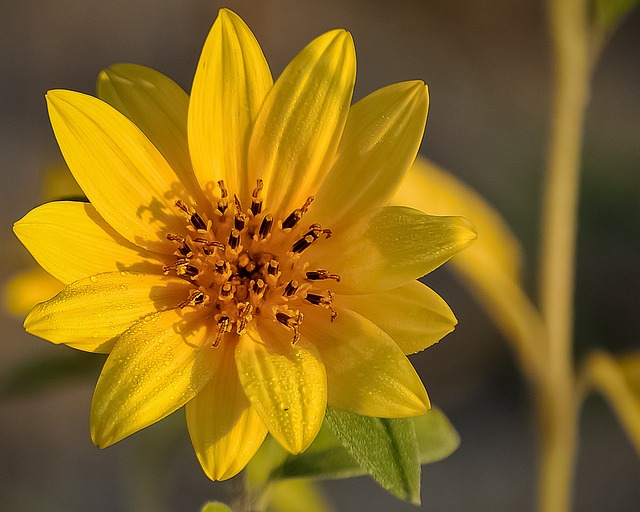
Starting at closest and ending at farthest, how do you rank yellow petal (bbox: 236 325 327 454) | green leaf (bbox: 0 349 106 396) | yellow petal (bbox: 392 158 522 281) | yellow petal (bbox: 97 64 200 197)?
1. yellow petal (bbox: 236 325 327 454)
2. yellow petal (bbox: 97 64 200 197)
3. green leaf (bbox: 0 349 106 396)
4. yellow petal (bbox: 392 158 522 281)

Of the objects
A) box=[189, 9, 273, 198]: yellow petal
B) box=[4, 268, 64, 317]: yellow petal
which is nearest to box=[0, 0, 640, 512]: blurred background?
box=[4, 268, 64, 317]: yellow petal

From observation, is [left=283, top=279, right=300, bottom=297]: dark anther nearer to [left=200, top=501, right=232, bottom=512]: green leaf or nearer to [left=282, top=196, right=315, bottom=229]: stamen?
[left=282, top=196, right=315, bottom=229]: stamen

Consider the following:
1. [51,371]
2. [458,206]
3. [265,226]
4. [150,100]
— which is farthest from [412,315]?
[458,206]

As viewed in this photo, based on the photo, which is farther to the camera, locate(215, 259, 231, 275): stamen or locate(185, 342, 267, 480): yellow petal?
locate(215, 259, 231, 275): stamen

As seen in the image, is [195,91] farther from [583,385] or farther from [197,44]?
[197,44]

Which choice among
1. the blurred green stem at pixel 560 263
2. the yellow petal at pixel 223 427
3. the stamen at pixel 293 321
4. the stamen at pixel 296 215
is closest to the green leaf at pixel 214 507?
the yellow petal at pixel 223 427

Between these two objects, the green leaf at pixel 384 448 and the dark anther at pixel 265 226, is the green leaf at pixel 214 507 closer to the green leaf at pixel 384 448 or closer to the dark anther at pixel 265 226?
the green leaf at pixel 384 448

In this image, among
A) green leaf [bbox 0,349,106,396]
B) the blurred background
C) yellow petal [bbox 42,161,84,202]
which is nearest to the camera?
green leaf [bbox 0,349,106,396]

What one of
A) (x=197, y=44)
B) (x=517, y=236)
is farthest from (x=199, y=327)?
(x=197, y=44)
